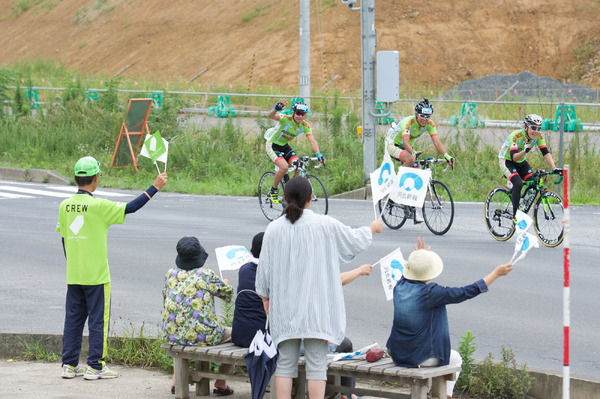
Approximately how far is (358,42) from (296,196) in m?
51.8

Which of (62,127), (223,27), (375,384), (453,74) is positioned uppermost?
(223,27)

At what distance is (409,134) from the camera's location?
14.6 m

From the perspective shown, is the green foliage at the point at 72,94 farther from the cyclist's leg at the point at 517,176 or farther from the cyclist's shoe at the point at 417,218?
the cyclist's leg at the point at 517,176

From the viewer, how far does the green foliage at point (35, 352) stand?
7.93m

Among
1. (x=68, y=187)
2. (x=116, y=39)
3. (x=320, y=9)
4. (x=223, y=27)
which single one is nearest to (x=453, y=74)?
(x=320, y=9)

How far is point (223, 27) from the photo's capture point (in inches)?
2562

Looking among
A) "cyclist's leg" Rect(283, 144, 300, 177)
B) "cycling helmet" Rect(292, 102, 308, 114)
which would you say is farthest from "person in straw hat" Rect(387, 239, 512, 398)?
"cyclist's leg" Rect(283, 144, 300, 177)

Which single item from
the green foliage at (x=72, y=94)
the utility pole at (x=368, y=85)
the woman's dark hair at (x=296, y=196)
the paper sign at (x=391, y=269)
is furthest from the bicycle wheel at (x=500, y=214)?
the green foliage at (x=72, y=94)

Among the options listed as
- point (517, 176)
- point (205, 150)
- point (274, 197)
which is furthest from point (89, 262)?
point (205, 150)

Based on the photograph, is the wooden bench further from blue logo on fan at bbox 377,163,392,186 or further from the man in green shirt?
blue logo on fan at bbox 377,163,392,186

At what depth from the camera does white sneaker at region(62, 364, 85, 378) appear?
7180 mm

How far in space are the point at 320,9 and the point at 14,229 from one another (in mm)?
47064

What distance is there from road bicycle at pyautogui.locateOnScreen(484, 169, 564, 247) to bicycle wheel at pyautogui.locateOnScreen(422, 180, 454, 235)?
23.4 inches

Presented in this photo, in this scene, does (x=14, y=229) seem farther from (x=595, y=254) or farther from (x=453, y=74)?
(x=453, y=74)
